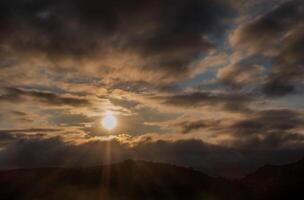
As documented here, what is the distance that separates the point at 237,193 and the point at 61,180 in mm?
56586

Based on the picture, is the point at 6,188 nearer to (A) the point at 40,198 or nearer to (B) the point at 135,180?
(A) the point at 40,198

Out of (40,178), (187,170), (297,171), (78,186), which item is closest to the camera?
(297,171)

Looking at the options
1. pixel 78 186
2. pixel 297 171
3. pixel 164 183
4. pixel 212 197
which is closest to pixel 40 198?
pixel 78 186

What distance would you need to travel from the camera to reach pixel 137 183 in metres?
128

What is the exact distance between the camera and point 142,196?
119 meters

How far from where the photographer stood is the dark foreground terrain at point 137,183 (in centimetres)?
11038

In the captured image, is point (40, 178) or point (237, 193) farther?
point (40, 178)

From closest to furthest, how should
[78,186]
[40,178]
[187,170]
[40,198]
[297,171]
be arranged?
[297,171], [40,198], [78,186], [40,178], [187,170]

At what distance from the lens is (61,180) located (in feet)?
417

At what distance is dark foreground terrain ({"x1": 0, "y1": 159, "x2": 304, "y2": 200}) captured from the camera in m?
110

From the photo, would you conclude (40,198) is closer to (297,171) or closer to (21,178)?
(21,178)

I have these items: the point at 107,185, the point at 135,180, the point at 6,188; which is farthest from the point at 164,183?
the point at 6,188

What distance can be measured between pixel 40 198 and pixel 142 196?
30363mm

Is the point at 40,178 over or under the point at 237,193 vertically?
over
